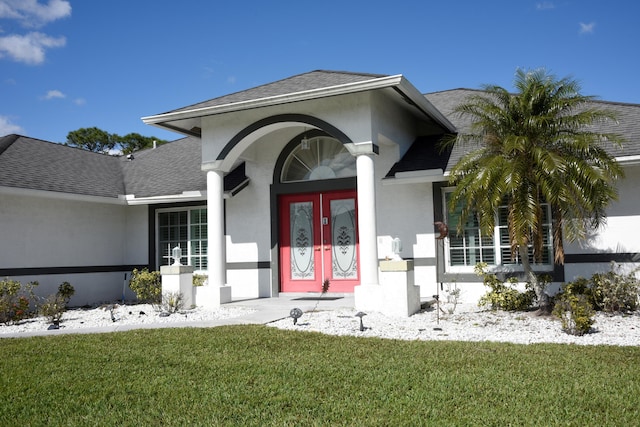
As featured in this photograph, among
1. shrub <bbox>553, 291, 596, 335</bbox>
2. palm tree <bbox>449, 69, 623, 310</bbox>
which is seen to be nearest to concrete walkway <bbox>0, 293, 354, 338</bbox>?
palm tree <bbox>449, 69, 623, 310</bbox>

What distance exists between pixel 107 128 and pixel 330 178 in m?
38.5

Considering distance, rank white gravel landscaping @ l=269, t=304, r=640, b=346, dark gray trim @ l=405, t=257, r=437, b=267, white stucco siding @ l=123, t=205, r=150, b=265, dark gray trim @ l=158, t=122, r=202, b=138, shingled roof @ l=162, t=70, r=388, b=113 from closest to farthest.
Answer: white gravel landscaping @ l=269, t=304, r=640, b=346 < shingled roof @ l=162, t=70, r=388, b=113 < dark gray trim @ l=405, t=257, r=437, b=267 < dark gray trim @ l=158, t=122, r=202, b=138 < white stucco siding @ l=123, t=205, r=150, b=265

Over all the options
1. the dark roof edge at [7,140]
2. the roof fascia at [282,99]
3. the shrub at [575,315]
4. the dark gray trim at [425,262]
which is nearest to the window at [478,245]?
the dark gray trim at [425,262]

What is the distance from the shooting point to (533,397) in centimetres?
498

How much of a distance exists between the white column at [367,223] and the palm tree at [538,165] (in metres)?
1.70

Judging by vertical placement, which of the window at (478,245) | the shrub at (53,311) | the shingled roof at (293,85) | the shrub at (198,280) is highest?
the shingled roof at (293,85)

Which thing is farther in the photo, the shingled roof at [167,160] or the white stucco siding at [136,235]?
the white stucco siding at [136,235]

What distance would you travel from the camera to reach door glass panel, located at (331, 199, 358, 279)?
13477 mm

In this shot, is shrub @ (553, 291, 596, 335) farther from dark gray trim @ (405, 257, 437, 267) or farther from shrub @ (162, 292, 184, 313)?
shrub @ (162, 292, 184, 313)

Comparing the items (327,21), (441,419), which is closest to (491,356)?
(441,419)

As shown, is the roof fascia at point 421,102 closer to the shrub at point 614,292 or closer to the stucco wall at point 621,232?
the stucco wall at point 621,232

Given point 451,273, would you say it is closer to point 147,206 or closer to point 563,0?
point 563,0

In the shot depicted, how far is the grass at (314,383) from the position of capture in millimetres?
4617

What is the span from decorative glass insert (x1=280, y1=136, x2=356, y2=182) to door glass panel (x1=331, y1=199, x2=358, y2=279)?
78 centimetres
